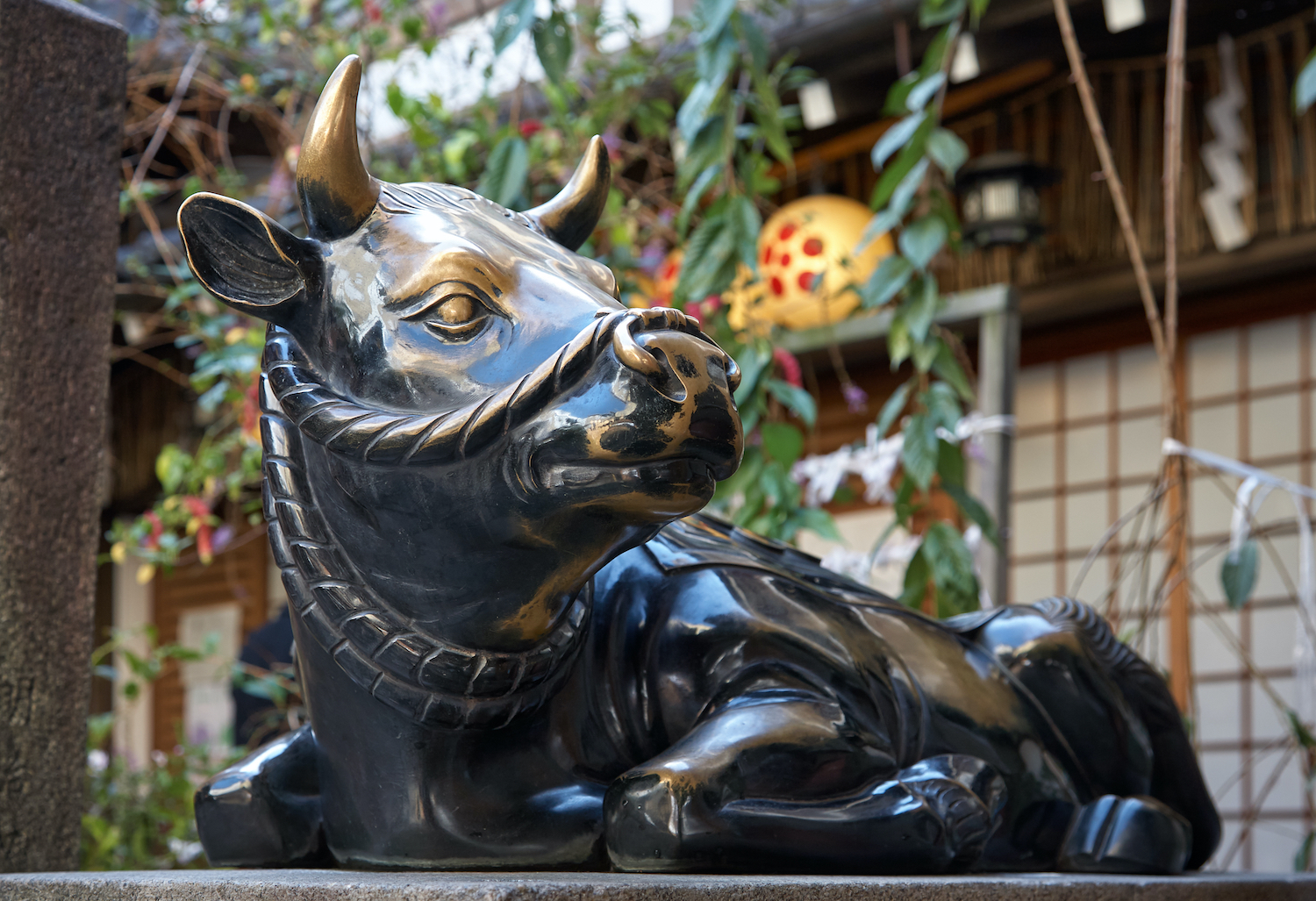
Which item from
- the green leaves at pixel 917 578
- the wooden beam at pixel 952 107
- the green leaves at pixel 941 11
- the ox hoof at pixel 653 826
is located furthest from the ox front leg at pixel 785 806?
the wooden beam at pixel 952 107

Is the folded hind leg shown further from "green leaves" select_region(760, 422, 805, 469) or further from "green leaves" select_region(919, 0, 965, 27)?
"green leaves" select_region(919, 0, 965, 27)

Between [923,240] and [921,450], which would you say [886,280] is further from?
[921,450]

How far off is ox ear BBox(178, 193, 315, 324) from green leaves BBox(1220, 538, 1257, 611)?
1653 mm

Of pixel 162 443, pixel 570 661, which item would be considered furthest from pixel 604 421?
pixel 162 443

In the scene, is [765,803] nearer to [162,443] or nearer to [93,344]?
[93,344]

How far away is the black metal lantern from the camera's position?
11.6 feet

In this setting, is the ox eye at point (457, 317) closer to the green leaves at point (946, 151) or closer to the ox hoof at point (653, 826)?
the ox hoof at point (653, 826)

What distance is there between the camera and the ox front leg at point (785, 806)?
86 cm

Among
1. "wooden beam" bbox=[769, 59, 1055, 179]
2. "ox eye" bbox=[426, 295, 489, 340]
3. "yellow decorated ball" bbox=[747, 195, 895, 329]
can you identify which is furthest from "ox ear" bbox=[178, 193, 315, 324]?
"wooden beam" bbox=[769, 59, 1055, 179]

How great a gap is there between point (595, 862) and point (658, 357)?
383 mm

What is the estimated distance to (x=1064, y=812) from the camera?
1132 millimetres

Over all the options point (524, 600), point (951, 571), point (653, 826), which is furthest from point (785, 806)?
point (951, 571)

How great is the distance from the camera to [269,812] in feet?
3.36

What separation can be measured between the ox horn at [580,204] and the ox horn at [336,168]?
0.17 meters
